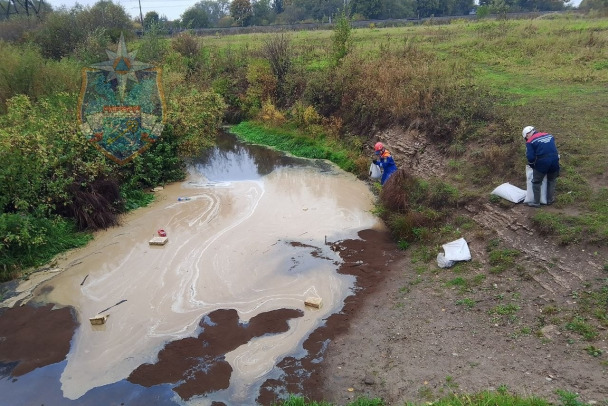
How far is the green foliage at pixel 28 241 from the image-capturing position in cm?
856

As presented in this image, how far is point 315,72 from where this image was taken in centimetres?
1981

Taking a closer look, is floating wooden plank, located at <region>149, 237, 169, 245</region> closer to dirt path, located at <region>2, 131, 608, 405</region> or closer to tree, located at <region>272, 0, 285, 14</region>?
dirt path, located at <region>2, 131, 608, 405</region>

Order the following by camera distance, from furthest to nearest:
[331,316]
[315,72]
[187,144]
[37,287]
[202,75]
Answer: [202,75] → [315,72] → [187,144] → [37,287] → [331,316]

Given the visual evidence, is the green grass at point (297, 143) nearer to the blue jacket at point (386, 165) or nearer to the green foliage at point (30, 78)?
the blue jacket at point (386, 165)

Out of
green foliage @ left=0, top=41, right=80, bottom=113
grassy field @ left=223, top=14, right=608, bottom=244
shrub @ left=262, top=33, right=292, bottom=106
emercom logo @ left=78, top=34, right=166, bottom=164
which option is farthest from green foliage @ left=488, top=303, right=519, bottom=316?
shrub @ left=262, top=33, right=292, bottom=106

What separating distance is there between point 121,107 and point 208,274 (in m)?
6.72

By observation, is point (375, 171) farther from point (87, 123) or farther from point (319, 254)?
point (87, 123)

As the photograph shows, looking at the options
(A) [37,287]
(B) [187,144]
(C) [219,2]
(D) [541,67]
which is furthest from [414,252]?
(C) [219,2]

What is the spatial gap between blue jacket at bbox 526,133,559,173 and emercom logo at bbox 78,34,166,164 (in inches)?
384

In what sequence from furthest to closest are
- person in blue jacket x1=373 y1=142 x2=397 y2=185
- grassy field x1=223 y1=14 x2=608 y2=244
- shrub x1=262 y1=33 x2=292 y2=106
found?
shrub x1=262 y1=33 x2=292 y2=106 < person in blue jacket x1=373 y1=142 x2=397 y2=185 < grassy field x1=223 y1=14 x2=608 y2=244

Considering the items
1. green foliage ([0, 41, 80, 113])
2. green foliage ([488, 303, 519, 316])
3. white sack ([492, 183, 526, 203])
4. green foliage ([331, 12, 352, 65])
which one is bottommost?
green foliage ([488, 303, 519, 316])

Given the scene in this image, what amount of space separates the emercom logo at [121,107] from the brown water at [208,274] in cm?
163

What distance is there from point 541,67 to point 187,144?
12670 millimetres

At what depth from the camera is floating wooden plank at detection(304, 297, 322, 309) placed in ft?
24.3
